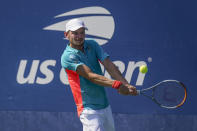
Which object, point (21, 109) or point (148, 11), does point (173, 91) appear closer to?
point (148, 11)

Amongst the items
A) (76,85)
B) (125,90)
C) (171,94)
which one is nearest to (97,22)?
(171,94)

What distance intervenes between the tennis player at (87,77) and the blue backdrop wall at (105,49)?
122 cm

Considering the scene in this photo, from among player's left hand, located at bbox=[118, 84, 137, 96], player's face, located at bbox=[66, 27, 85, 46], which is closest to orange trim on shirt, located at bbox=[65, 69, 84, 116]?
player's face, located at bbox=[66, 27, 85, 46]

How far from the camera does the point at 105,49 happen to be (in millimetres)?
5660

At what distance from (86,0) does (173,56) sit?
1.30 metres

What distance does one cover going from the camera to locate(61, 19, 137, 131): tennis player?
168 inches

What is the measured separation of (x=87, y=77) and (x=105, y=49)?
148cm

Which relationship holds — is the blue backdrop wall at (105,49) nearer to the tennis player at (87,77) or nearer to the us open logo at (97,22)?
the us open logo at (97,22)

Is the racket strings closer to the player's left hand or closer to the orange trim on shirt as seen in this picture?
the player's left hand

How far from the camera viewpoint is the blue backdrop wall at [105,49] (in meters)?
5.53

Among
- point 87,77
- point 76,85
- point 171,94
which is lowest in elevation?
point 171,94

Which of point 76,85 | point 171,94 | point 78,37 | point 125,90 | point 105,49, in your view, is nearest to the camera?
point 125,90

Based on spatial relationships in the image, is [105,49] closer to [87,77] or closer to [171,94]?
[171,94]

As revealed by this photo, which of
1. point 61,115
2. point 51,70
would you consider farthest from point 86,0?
point 61,115
